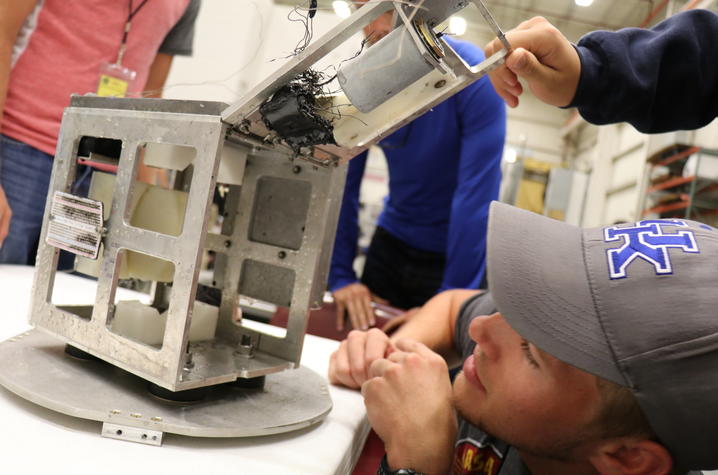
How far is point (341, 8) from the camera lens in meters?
0.51

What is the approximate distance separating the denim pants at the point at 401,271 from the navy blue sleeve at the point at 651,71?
0.94 metres

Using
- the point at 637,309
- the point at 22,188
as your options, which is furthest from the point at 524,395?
the point at 22,188

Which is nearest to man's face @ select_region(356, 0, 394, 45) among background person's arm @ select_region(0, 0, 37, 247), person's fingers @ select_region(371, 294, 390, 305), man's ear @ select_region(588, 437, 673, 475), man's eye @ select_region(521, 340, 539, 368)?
man's eye @ select_region(521, 340, 539, 368)

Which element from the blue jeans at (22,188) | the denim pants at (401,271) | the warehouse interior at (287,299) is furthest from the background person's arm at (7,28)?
the denim pants at (401,271)


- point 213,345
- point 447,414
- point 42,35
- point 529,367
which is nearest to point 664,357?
point 529,367

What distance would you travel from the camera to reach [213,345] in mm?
691

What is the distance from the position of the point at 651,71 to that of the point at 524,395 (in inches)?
22.1

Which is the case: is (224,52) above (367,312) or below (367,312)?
above

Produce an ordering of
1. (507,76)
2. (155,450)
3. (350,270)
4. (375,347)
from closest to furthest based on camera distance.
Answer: (155,450)
(507,76)
(375,347)
(350,270)

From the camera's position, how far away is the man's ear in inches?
22.1

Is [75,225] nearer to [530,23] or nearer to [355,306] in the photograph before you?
[530,23]

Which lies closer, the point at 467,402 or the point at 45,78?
the point at 467,402

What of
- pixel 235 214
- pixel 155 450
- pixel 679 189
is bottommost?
pixel 155 450

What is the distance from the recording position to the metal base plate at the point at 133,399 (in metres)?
0.49
